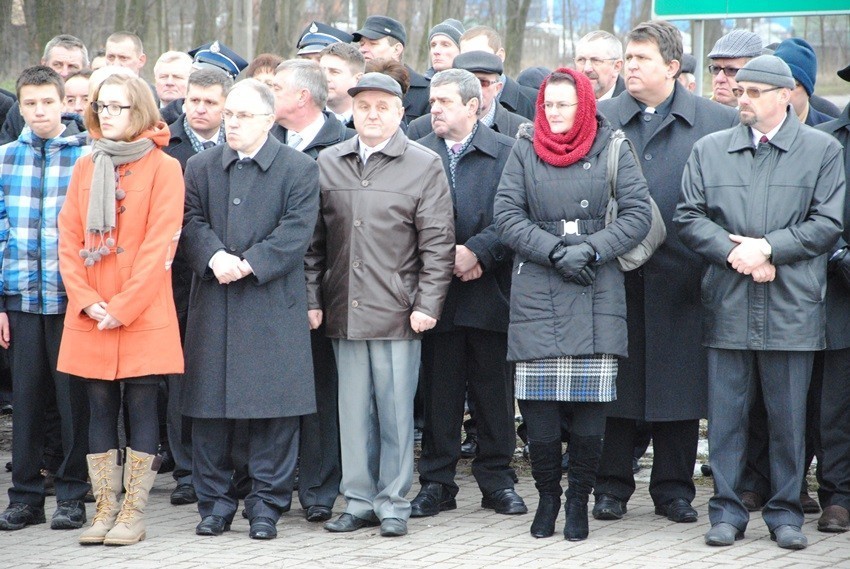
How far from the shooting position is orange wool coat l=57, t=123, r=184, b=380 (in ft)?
19.7

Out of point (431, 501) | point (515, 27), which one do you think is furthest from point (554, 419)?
point (515, 27)

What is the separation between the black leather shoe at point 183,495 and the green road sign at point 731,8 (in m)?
6.60

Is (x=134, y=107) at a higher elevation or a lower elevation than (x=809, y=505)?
higher

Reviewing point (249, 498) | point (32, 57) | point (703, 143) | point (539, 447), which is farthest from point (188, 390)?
point (32, 57)

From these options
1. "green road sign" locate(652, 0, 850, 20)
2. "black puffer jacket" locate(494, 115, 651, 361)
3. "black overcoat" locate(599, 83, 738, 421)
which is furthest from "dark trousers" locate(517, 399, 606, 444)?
"green road sign" locate(652, 0, 850, 20)

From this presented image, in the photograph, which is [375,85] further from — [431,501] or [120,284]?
[431,501]

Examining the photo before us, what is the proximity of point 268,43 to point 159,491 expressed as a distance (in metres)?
18.2

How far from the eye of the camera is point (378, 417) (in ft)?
21.0

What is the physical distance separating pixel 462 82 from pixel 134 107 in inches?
64.8

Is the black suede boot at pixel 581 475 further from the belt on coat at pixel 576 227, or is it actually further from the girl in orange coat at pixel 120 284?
the girl in orange coat at pixel 120 284

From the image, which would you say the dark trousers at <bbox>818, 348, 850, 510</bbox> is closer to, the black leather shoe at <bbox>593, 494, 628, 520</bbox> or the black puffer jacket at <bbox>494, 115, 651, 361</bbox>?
the black leather shoe at <bbox>593, 494, 628, 520</bbox>

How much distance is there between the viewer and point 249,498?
20.4 ft

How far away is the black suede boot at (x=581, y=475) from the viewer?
6.00 m

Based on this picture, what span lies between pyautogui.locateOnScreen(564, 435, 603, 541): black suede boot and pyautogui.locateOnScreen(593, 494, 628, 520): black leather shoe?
1.37ft
